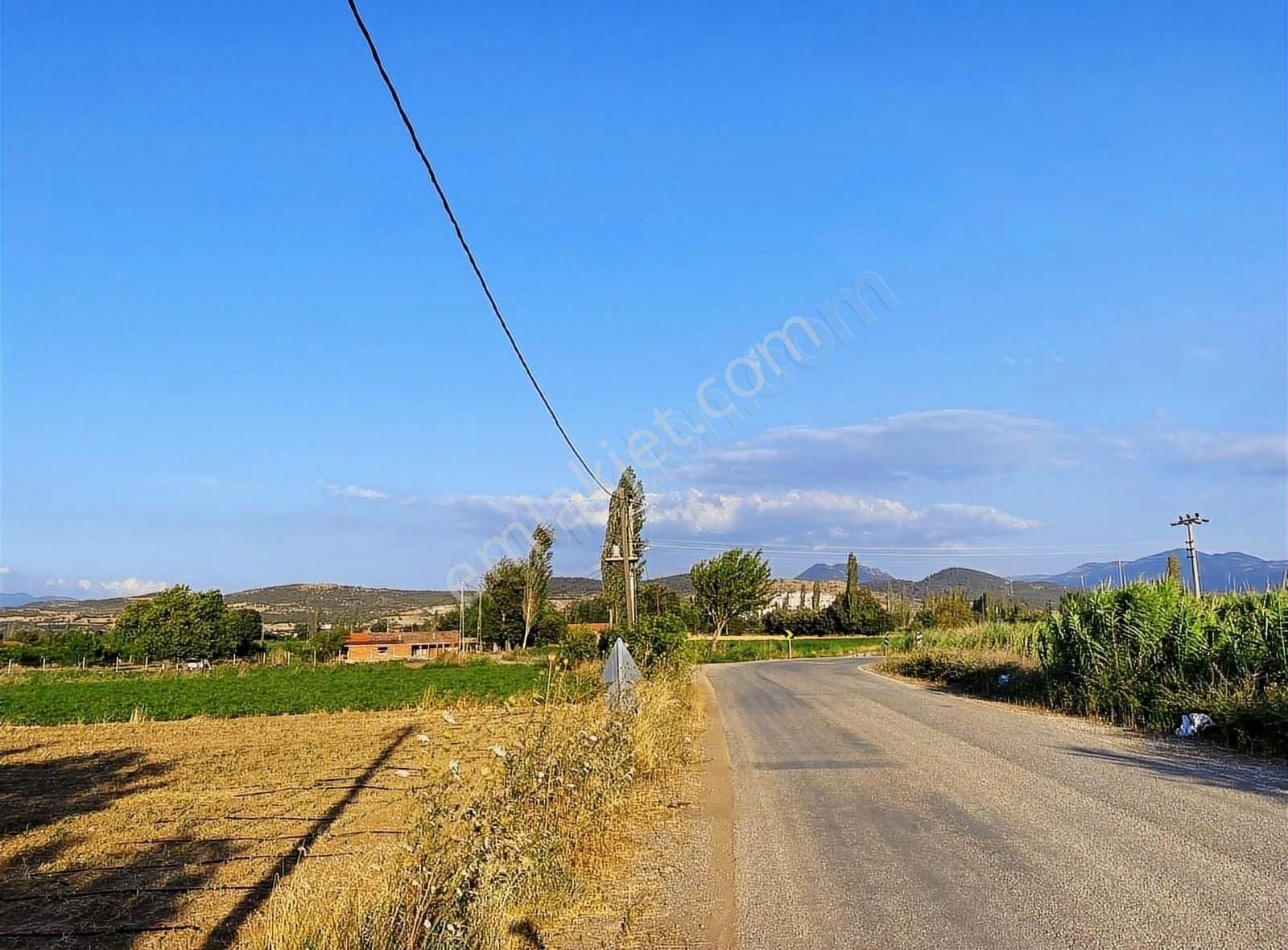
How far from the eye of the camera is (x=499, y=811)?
5910mm

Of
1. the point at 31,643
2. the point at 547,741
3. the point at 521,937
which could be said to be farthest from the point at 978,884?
the point at 31,643

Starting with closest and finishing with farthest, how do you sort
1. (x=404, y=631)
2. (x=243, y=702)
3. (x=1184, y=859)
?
(x=1184, y=859), (x=243, y=702), (x=404, y=631)

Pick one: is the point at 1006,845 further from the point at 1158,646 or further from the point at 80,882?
the point at 1158,646

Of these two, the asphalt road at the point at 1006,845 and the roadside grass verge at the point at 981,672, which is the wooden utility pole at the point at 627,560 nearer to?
the asphalt road at the point at 1006,845

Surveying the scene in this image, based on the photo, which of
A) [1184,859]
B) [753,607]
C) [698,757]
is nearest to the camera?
[1184,859]

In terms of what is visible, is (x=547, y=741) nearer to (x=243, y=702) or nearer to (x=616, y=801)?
(x=616, y=801)

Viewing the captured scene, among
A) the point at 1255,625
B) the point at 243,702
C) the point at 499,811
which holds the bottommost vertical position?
the point at 243,702

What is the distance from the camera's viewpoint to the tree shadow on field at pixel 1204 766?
31.7ft

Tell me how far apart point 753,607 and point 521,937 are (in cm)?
7832

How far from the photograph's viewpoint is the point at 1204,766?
11195 mm

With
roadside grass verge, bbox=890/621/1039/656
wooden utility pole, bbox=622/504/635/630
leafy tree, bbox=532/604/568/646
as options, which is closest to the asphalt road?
wooden utility pole, bbox=622/504/635/630

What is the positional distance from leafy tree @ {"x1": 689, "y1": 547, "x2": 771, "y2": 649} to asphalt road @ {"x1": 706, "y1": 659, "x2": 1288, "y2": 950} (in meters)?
65.8

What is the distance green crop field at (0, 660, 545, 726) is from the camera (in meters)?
30.7

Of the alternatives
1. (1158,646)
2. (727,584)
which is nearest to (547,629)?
(727,584)
